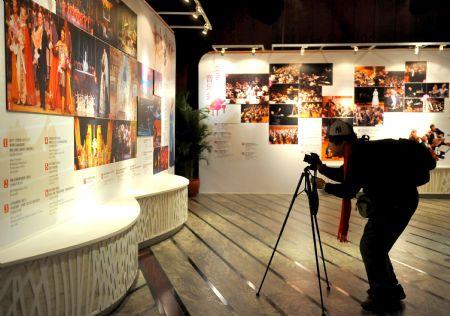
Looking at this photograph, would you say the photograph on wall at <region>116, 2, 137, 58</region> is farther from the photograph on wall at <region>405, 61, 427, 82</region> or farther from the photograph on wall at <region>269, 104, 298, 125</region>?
the photograph on wall at <region>405, 61, 427, 82</region>

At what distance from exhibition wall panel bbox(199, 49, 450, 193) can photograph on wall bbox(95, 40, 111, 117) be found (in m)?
5.15

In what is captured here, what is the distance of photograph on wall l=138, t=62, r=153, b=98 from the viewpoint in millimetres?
6188

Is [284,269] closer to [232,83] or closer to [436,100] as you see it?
[232,83]

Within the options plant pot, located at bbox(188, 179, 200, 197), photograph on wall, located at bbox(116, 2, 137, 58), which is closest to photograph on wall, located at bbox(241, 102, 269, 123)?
plant pot, located at bbox(188, 179, 200, 197)

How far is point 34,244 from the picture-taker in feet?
10.2

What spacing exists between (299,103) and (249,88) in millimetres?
1220

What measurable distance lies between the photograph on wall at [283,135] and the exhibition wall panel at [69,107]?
13.0ft

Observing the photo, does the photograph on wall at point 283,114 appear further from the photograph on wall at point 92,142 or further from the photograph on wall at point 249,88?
the photograph on wall at point 92,142

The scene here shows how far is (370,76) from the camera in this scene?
9.88m

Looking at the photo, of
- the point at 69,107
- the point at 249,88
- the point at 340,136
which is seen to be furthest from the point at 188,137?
the point at 340,136

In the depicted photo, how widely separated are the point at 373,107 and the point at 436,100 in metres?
1.41

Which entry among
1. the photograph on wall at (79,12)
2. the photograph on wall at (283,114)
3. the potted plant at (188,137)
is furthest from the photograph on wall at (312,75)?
the photograph on wall at (79,12)

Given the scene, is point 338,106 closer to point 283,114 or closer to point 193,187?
point 283,114

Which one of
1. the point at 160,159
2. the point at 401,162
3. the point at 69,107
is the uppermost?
the point at 69,107
